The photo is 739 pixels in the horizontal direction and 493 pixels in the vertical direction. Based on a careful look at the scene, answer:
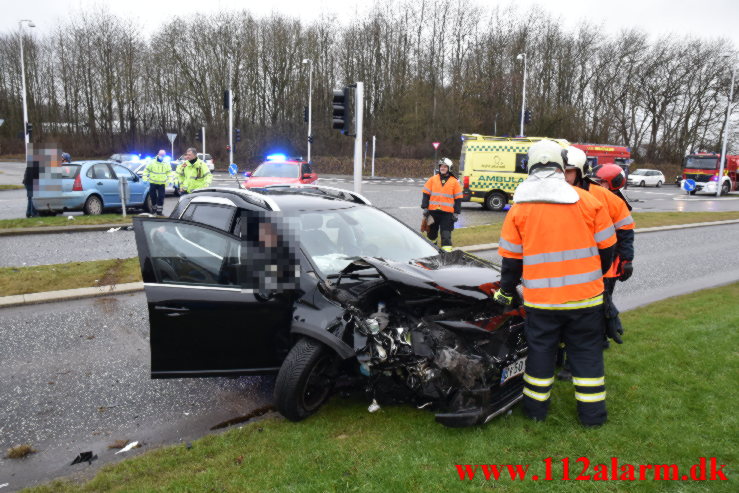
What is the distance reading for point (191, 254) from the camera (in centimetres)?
416

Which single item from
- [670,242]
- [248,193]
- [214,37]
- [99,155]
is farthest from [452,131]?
[248,193]

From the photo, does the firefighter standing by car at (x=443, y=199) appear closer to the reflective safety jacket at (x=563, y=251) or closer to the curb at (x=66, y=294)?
the curb at (x=66, y=294)

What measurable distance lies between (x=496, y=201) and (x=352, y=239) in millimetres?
17057

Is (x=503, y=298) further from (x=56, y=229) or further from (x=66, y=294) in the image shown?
(x=56, y=229)

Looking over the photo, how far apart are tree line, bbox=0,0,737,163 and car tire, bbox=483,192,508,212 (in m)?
27.2

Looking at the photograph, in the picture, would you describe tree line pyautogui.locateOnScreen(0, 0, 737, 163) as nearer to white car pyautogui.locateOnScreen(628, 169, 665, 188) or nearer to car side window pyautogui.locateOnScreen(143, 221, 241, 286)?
white car pyautogui.locateOnScreen(628, 169, 665, 188)

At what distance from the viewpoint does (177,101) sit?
51.4 metres

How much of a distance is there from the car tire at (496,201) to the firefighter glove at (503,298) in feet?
58.1

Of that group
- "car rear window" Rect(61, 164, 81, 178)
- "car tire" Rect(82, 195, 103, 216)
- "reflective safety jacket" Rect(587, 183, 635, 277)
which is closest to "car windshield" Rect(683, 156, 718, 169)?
"car tire" Rect(82, 195, 103, 216)

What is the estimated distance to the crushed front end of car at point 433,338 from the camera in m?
3.52

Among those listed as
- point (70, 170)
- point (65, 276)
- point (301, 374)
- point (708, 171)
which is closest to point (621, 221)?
point (301, 374)

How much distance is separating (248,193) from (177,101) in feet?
167

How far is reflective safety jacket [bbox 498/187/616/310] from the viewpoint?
11.6 feet

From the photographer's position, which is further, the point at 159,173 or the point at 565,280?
the point at 159,173
